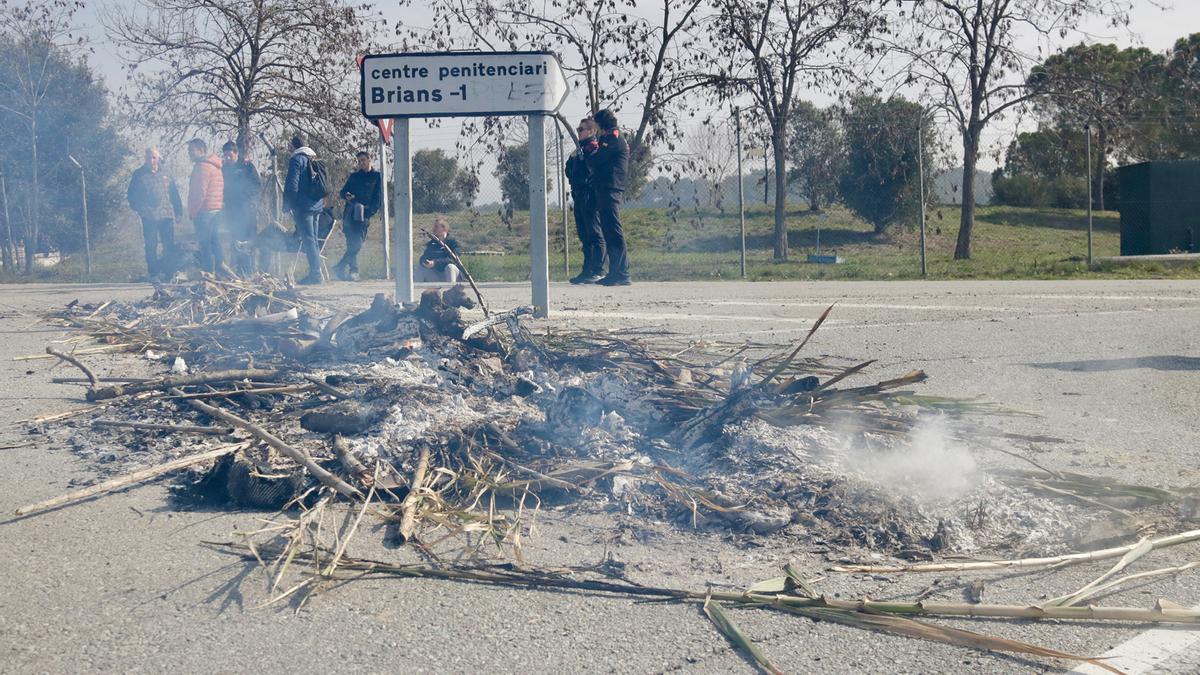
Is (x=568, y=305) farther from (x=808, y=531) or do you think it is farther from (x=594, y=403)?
(x=808, y=531)

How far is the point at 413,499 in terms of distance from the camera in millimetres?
3734

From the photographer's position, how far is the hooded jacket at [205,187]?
1322 cm

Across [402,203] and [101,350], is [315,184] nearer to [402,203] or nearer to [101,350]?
[402,203]

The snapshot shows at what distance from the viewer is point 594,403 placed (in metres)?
4.83

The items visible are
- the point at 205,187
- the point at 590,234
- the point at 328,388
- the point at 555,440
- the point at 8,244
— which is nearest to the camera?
the point at 555,440

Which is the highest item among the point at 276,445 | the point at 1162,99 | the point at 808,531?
the point at 1162,99

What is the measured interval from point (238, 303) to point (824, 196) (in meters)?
28.0

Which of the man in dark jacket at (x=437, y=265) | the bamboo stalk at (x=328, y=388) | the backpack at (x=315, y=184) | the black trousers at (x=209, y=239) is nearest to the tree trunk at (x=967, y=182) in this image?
the man in dark jacket at (x=437, y=265)

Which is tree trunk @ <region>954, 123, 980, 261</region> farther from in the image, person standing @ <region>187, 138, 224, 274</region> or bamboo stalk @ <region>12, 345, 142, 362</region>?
bamboo stalk @ <region>12, 345, 142, 362</region>

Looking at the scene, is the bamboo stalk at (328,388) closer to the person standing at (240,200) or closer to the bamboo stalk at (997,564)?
the bamboo stalk at (997,564)

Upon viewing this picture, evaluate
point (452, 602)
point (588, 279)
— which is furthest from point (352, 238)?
point (452, 602)

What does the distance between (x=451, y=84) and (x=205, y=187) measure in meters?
6.16

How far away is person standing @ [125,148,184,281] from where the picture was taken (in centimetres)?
1415

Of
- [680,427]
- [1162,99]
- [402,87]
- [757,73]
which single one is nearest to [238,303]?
[402,87]
